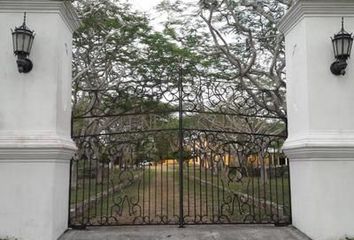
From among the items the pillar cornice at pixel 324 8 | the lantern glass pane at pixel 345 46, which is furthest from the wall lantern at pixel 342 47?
the pillar cornice at pixel 324 8

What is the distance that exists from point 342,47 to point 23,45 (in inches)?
153

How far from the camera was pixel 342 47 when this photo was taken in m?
5.14

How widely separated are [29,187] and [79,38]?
9700 mm

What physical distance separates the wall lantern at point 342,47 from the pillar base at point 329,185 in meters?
0.92

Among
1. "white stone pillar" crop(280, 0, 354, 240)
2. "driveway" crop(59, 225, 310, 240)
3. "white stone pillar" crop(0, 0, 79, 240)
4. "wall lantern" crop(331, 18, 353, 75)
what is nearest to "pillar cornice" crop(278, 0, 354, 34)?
"white stone pillar" crop(280, 0, 354, 240)

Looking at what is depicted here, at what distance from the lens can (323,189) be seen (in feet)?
16.8

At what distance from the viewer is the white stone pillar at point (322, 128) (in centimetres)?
510

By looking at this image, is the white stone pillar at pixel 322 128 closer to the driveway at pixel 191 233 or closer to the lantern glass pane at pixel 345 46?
the lantern glass pane at pixel 345 46

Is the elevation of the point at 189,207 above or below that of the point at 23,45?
below

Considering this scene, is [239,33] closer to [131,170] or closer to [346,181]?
[131,170]

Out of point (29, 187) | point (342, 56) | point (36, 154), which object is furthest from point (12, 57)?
point (342, 56)

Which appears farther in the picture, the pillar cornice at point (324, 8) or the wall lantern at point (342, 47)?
the pillar cornice at point (324, 8)

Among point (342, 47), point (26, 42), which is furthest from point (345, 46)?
point (26, 42)

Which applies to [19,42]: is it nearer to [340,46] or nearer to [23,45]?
[23,45]
